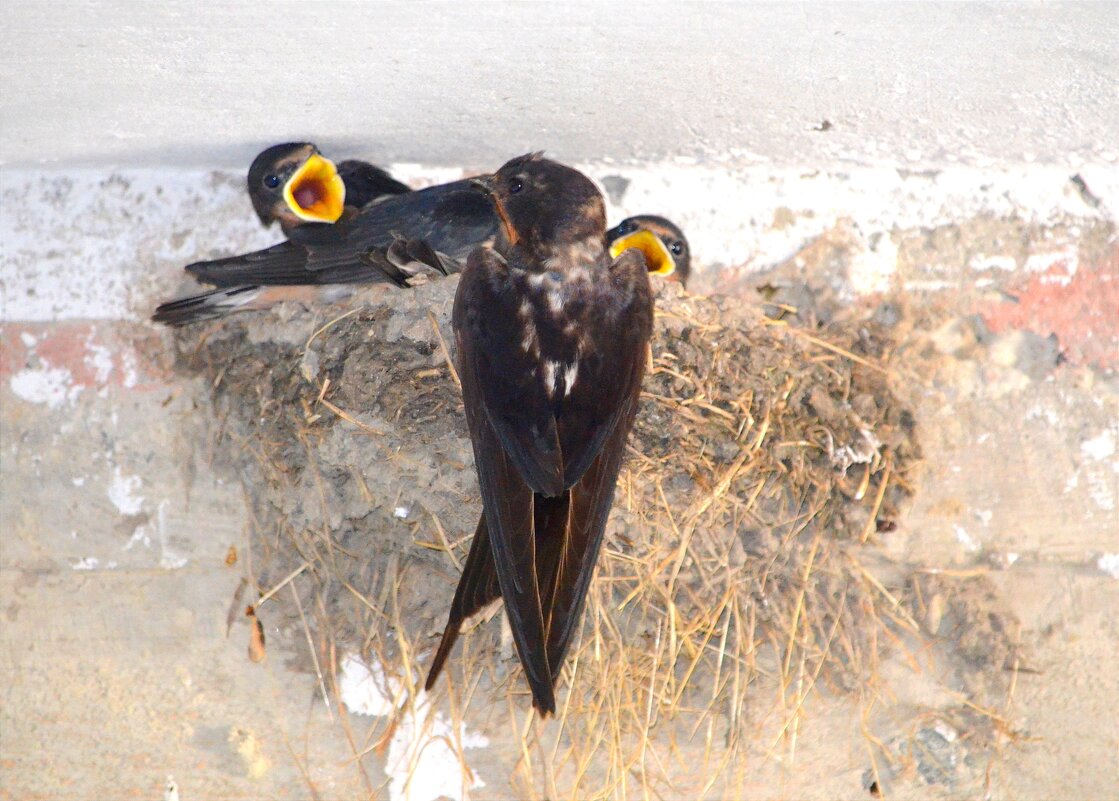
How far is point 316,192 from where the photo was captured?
3.05 m

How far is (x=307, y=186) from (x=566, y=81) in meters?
0.72

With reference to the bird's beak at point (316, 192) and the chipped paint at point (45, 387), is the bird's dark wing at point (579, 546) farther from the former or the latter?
the chipped paint at point (45, 387)

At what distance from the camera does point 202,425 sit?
291 centimetres

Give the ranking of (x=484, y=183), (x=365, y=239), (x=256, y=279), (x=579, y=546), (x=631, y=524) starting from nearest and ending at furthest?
(x=579, y=546), (x=631, y=524), (x=484, y=183), (x=256, y=279), (x=365, y=239)

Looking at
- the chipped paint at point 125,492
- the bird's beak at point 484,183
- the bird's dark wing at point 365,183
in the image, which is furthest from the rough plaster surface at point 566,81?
the chipped paint at point 125,492

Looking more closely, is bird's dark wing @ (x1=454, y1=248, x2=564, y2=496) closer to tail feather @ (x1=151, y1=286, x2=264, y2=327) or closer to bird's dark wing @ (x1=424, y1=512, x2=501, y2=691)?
bird's dark wing @ (x1=424, y1=512, x2=501, y2=691)

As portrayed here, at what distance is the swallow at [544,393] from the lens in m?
2.26

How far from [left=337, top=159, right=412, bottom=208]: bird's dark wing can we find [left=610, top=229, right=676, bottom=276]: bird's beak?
54 centimetres

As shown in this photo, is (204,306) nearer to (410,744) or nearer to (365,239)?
(365,239)

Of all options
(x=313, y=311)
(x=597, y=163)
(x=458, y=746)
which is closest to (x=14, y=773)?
(x=458, y=746)

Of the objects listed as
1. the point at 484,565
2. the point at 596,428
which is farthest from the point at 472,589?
the point at 596,428

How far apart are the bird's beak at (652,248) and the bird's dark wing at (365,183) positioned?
54 centimetres

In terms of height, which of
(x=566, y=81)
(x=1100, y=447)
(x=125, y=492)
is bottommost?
(x=125, y=492)

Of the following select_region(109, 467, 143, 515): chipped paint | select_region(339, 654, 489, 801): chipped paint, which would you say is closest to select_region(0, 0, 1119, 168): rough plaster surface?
select_region(109, 467, 143, 515): chipped paint
